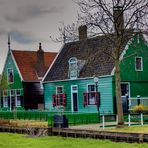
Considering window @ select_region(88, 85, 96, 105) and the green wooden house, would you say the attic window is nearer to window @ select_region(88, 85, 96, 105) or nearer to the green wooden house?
window @ select_region(88, 85, 96, 105)

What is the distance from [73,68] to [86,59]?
2251 millimetres

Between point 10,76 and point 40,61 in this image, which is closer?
point 10,76

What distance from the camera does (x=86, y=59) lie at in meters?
45.6

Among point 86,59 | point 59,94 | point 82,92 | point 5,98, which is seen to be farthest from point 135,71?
point 5,98

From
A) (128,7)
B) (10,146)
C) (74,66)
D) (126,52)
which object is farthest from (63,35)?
(74,66)

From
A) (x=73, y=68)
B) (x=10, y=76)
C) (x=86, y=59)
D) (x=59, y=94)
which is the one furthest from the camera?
(x=10, y=76)

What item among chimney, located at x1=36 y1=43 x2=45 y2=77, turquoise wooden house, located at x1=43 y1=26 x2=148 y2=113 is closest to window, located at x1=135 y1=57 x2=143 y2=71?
turquoise wooden house, located at x1=43 y1=26 x2=148 y2=113

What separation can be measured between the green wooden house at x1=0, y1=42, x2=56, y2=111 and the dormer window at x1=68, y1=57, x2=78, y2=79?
28.7ft

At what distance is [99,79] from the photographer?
43656 millimetres

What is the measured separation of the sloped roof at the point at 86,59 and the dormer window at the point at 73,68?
2.10 feet

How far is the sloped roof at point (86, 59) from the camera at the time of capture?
143ft

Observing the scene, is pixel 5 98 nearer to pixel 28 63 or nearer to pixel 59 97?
pixel 28 63

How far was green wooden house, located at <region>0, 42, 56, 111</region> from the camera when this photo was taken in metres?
55.8

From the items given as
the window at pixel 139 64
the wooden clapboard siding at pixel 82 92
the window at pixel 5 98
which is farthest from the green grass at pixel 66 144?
the window at pixel 5 98
